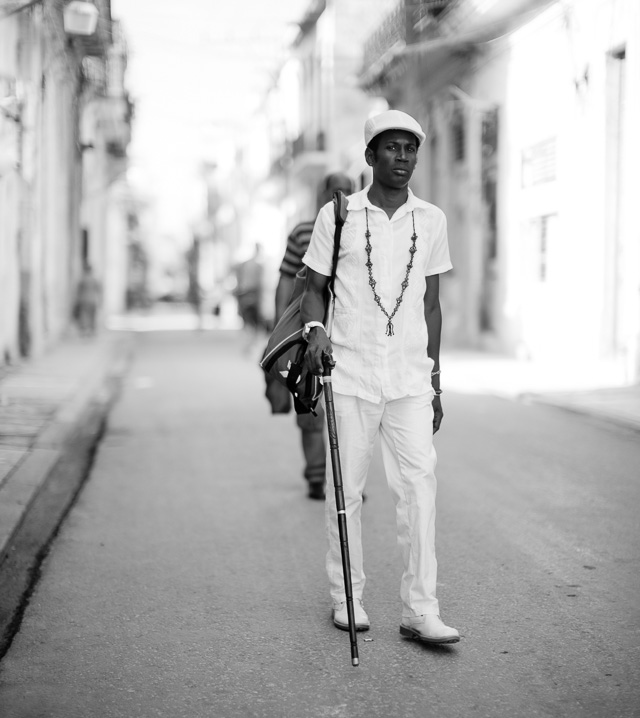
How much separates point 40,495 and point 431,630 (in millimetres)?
3746

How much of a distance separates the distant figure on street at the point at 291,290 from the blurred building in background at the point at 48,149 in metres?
6.64

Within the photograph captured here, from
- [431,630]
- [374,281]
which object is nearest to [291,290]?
[374,281]

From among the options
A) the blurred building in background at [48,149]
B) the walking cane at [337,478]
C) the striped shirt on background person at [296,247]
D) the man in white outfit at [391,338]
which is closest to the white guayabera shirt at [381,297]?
the man in white outfit at [391,338]

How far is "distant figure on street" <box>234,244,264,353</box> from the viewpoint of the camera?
19359mm

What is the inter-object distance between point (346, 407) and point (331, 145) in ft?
101

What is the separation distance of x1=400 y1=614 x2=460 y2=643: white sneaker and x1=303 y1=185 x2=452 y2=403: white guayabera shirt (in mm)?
822

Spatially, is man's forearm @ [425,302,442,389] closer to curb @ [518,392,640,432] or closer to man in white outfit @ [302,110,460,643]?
man in white outfit @ [302,110,460,643]

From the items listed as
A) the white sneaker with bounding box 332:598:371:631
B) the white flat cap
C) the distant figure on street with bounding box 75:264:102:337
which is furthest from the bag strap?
the distant figure on street with bounding box 75:264:102:337

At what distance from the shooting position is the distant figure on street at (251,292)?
1936 centimetres

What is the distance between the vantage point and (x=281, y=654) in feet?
12.6

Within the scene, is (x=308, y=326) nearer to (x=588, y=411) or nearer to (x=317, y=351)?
(x=317, y=351)

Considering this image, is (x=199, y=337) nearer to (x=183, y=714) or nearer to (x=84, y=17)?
(x=84, y=17)

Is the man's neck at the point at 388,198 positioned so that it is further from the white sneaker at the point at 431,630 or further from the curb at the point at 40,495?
the curb at the point at 40,495

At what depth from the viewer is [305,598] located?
454 cm
